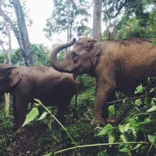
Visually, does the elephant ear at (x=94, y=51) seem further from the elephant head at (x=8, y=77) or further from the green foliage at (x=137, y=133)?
the green foliage at (x=137, y=133)

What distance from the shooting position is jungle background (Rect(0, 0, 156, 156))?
0.93 meters

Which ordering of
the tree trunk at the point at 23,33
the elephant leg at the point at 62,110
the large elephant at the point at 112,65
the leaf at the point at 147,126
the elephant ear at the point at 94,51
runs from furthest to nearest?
the tree trunk at the point at 23,33
the elephant leg at the point at 62,110
the elephant ear at the point at 94,51
the large elephant at the point at 112,65
the leaf at the point at 147,126

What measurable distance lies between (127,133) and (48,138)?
3.03m

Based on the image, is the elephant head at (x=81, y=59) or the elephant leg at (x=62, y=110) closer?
the elephant head at (x=81, y=59)

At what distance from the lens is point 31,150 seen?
380cm

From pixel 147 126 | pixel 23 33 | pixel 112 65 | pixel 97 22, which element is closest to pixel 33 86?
pixel 112 65

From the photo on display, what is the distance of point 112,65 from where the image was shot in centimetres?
376

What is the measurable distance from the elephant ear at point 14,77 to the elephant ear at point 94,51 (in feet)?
4.90

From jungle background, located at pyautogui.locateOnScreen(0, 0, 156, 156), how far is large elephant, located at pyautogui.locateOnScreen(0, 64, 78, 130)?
0.41m

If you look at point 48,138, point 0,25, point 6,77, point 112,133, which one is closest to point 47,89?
point 6,77

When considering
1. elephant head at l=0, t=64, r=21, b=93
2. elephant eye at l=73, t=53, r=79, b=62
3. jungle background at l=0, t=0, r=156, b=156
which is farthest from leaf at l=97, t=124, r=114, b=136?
elephant head at l=0, t=64, r=21, b=93

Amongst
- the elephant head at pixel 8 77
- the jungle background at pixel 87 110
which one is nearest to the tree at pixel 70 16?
the jungle background at pixel 87 110

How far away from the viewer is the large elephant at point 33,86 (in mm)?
4633

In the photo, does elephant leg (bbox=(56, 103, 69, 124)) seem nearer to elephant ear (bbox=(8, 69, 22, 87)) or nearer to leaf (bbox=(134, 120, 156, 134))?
elephant ear (bbox=(8, 69, 22, 87))
